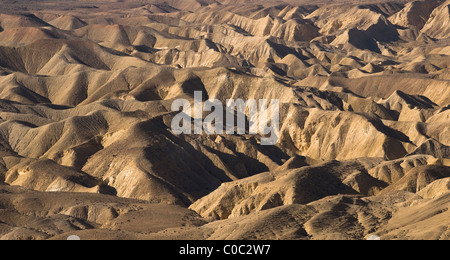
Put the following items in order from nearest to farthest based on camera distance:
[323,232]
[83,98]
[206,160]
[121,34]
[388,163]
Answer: [323,232] → [388,163] → [206,160] → [83,98] → [121,34]

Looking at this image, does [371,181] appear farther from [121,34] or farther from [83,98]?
[121,34]

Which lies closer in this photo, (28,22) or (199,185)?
(199,185)

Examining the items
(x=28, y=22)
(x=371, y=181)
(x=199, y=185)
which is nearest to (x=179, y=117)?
(x=199, y=185)

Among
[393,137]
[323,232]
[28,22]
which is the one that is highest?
[323,232]

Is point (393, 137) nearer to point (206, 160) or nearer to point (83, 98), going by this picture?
point (206, 160)

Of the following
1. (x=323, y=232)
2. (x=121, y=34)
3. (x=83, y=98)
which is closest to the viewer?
(x=323, y=232)
